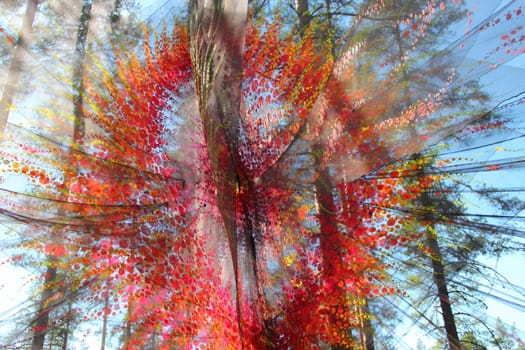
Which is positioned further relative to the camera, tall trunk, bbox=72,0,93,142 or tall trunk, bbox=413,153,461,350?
tall trunk, bbox=72,0,93,142

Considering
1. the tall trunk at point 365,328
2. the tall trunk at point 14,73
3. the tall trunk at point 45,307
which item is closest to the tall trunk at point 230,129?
the tall trunk at point 365,328

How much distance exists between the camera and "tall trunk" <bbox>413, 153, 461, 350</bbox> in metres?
2.43

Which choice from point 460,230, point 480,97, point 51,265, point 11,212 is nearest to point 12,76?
point 11,212

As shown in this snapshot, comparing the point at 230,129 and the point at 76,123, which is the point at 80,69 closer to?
the point at 76,123

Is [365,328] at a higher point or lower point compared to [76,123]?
lower

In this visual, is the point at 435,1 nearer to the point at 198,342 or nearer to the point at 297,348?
the point at 297,348

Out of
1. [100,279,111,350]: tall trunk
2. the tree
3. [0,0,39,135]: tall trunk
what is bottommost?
[100,279,111,350]: tall trunk

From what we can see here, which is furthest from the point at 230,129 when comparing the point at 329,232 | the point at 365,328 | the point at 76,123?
the point at 365,328

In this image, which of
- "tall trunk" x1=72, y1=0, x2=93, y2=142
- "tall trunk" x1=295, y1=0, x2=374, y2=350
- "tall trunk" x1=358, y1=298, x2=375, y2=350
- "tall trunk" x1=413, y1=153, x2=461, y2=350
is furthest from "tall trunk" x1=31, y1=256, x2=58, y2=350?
"tall trunk" x1=413, y1=153, x2=461, y2=350

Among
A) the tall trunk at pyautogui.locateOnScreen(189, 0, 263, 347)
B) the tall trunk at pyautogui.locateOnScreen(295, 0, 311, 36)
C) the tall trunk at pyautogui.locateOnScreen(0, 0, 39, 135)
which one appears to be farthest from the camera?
the tall trunk at pyautogui.locateOnScreen(295, 0, 311, 36)

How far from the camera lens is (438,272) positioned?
7.93ft

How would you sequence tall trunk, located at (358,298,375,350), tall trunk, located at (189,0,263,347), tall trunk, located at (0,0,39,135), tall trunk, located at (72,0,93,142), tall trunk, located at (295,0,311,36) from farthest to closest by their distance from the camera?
tall trunk, located at (295,0,311,36)
tall trunk, located at (72,0,93,142)
tall trunk, located at (0,0,39,135)
tall trunk, located at (358,298,375,350)
tall trunk, located at (189,0,263,347)

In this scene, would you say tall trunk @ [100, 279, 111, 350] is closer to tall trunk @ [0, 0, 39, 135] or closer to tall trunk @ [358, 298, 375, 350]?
tall trunk @ [0, 0, 39, 135]

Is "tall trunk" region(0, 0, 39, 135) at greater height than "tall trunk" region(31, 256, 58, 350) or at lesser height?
greater
